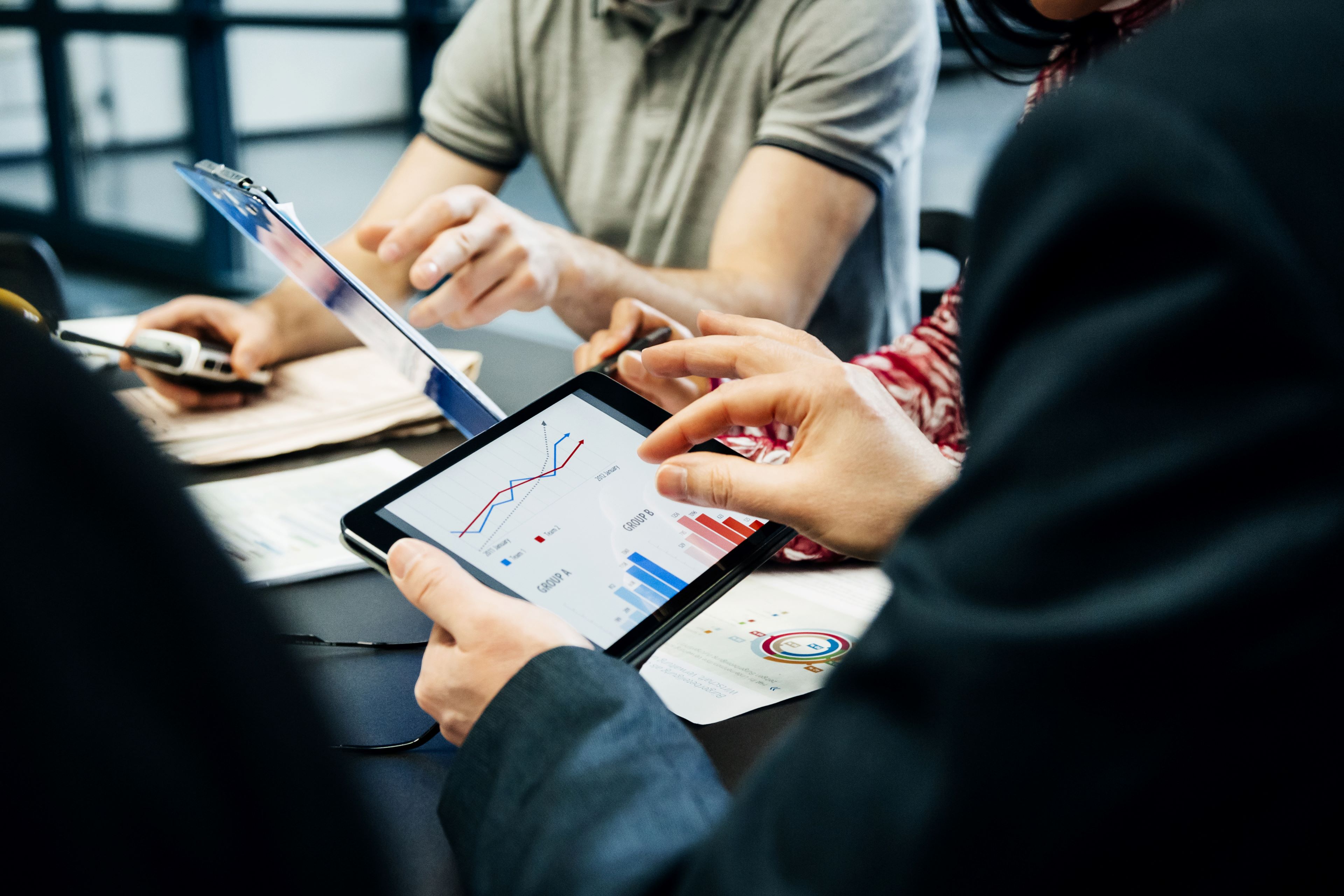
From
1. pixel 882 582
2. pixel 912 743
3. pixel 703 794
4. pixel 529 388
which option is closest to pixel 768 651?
pixel 882 582

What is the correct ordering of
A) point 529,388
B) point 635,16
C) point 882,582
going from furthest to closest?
1. point 635,16
2. point 529,388
3. point 882,582

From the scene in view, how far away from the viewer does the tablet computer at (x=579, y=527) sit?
57cm

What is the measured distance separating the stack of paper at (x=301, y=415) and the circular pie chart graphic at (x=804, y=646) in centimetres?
44

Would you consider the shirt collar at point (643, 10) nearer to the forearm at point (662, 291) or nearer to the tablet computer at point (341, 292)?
the forearm at point (662, 291)

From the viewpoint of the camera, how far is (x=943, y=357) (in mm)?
1021

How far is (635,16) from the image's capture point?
136 cm

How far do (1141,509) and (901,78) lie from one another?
114cm

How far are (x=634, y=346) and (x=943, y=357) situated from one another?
0.35m

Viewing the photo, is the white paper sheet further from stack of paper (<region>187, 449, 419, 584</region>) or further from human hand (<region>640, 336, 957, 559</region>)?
stack of paper (<region>187, 449, 419, 584</region>)

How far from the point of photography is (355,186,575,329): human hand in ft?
2.98

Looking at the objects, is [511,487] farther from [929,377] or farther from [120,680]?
[929,377]

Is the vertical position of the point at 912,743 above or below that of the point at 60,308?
above

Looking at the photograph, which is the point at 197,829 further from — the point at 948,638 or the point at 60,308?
the point at 60,308

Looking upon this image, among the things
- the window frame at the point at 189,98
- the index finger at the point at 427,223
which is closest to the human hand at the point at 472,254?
the index finger at the point at 427,223
